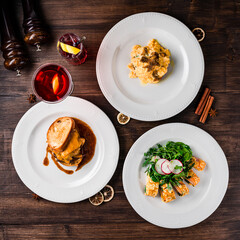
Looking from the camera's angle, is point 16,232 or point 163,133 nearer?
point 163,133

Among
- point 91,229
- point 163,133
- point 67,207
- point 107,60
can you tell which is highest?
point 107,60

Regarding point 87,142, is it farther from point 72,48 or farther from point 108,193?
point 72,48

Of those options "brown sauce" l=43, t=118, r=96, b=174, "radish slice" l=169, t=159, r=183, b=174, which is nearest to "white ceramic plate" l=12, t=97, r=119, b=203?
"brown sauce" l=43, t=118, r=96, b=174

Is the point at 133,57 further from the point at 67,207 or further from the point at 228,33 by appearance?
the point at 67,207

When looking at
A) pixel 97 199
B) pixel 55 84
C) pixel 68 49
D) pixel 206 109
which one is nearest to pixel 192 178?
pixel 206 109

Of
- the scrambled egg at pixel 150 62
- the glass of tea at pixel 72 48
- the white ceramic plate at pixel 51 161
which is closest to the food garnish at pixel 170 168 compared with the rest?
the white ceramic plate at pixel 51 161

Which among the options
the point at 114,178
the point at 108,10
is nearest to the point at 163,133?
the point at 114,178
